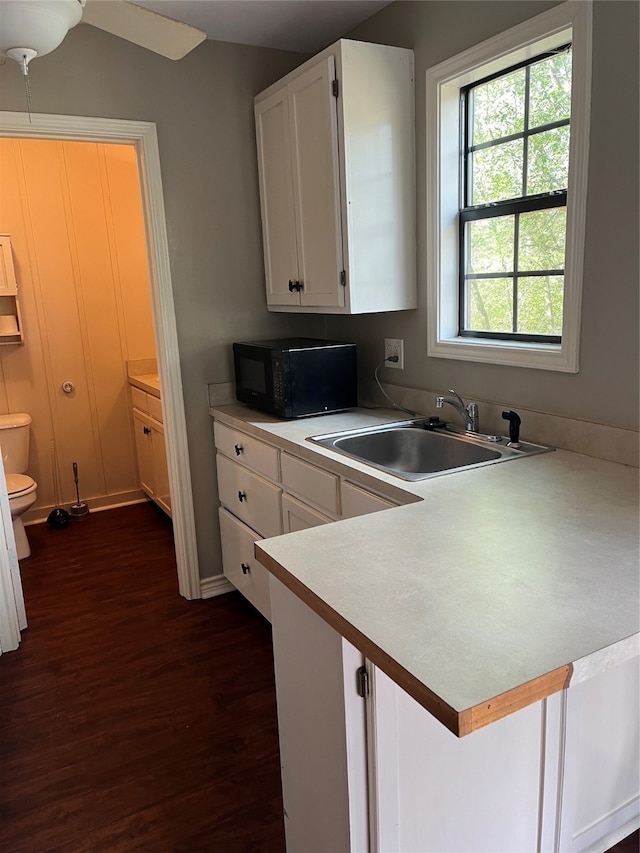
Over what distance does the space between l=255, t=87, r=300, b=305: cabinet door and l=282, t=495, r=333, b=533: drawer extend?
0.90 m

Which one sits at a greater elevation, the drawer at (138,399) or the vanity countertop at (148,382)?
the vanity countertop at (148,382)

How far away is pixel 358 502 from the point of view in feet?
6.17

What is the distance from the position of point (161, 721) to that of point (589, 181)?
→ 7.09ft

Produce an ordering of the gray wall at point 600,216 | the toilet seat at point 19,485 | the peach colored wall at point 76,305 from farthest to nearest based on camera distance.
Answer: the peach colored wall at point 76,305 < the toilet seat at point 19,485 < the gray wall at point 600,216

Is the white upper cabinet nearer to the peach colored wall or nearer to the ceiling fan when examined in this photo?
the ceiling fan

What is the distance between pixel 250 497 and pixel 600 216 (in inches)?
64.6

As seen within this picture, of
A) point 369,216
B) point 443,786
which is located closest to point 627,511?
point 443,786

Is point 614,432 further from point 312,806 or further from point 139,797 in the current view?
point 139,797

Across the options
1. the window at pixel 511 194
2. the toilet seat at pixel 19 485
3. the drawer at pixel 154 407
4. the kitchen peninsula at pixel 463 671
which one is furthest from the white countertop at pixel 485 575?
the toilet seat at pixel 19 485

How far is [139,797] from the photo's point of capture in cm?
185

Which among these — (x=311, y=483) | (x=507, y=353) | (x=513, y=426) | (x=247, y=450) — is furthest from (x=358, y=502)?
(x=247, y=450)

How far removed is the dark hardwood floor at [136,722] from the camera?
1.76 metres

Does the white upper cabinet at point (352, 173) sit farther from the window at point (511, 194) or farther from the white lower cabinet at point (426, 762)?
the white lower cabinet at point (426, 762)

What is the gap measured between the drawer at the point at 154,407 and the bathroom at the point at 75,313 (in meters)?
0.56
